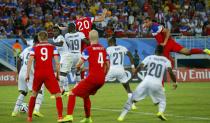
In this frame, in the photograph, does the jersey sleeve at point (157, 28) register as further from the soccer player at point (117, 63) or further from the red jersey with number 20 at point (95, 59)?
the red jersey with number 20 at point (95, 59)

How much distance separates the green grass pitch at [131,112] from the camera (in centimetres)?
1748

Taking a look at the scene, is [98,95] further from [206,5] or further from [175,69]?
[206,5]

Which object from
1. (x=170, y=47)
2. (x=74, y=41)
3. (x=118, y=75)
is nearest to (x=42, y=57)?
(x=118, y=75)

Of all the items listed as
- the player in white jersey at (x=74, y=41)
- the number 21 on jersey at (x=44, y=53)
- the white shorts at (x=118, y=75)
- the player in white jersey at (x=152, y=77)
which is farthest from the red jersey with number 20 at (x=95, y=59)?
the player in white jersey at (x=74, y=41)

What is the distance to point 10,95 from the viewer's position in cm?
2719

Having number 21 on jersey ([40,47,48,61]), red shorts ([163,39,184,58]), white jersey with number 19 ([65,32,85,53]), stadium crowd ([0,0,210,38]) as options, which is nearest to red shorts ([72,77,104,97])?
number 21 on jersey ([40,47,48,61])

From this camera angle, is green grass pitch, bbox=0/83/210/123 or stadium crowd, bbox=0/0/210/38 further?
stadium crowd, bbox=0/0/210/38

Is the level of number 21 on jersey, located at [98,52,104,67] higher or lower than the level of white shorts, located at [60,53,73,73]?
higher

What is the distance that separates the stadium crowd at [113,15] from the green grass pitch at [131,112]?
9.30 m

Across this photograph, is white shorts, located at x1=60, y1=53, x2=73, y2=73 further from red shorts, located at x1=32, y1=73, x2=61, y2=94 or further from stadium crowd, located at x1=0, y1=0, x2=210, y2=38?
stadium crowd, located at x1=0, y1=0, x2=210, y2=38

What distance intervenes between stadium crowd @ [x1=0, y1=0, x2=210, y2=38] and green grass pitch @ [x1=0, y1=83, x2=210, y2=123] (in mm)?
9300

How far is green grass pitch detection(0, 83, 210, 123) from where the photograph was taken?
57.4 feet

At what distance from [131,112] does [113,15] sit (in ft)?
70.9

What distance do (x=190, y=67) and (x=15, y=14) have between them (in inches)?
444
